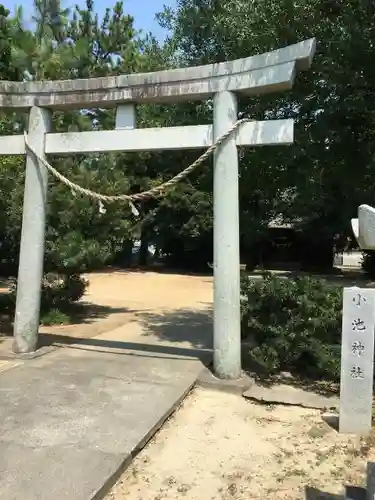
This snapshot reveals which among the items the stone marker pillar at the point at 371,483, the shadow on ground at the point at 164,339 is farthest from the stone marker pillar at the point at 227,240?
the stone marker pillar at the point at 371,483

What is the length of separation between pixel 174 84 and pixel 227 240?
1849mm

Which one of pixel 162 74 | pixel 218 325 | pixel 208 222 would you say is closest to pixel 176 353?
pixel 218 325

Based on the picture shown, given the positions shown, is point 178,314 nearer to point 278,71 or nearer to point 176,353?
point 176,353

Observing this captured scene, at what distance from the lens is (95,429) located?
165 inches

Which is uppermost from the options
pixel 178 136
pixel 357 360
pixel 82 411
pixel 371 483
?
pixel 178 136

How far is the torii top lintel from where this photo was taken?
5.16 metres

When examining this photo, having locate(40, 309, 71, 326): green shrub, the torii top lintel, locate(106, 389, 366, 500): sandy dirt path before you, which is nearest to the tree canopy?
locate(40, 309, 71, 326): green shrub

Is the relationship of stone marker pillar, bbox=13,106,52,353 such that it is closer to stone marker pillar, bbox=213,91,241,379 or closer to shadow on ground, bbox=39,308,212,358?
shadow on ground, bbox=39,308,212,358

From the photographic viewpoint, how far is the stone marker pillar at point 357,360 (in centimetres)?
438

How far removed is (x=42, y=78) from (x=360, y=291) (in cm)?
588

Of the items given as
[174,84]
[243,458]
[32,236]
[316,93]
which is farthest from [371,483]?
[316,93]

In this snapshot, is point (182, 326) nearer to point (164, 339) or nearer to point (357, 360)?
point (164, 339)

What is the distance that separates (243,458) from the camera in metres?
3.97

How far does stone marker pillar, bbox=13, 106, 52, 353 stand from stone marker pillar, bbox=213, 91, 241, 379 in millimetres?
2279
